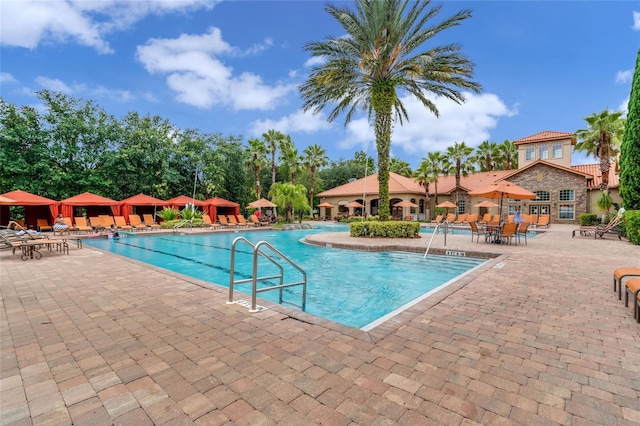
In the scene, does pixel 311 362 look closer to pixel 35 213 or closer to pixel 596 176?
pixel 35 213

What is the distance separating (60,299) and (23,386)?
9.66ft

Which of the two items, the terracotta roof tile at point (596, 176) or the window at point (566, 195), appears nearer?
the terracotta roof tile at point (596, 176)

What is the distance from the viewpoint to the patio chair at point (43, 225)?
20641mm

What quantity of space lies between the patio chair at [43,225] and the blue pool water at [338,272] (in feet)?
32.5

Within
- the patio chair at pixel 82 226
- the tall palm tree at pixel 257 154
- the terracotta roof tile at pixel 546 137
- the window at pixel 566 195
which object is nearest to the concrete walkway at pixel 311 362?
the patio chair at pixel 82 226

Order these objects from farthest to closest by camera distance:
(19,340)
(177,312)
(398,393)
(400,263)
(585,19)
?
1. (585,19)
2. (400,263)
3. (177,312)
4. (19,340)
5. (398,393)

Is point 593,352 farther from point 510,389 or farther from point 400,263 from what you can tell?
point 400,263

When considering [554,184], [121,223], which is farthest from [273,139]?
[554,184]

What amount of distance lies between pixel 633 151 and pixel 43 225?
3369 centimetres

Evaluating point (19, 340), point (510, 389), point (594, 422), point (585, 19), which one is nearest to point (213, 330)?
point (19, 340)

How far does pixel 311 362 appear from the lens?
2840 millimetres

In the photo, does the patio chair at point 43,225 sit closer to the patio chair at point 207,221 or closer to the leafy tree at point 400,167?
the patio chair at point 207,221

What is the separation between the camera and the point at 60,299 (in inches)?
193

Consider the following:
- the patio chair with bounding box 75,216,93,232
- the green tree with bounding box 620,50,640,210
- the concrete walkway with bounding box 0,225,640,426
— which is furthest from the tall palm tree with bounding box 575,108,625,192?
the patio chair with bounding box 75,216,93,232
